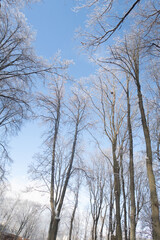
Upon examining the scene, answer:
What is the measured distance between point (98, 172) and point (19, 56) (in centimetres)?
1681

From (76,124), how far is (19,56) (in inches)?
234

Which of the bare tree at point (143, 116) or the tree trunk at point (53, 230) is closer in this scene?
the bare tree at point (143, 116)

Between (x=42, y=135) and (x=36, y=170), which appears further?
(x=42, y=135)

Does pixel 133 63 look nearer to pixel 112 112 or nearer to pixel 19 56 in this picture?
pixel 112 112

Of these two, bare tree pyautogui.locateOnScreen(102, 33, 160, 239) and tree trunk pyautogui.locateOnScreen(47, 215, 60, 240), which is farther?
tree trunk pyautogui.locateOnScreen(47, 215, 60, 240)

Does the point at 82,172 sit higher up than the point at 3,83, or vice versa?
the point at 3,83

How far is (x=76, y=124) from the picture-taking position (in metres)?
10.6

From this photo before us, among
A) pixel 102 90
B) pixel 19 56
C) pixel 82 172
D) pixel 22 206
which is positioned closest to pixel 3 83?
pixel 19 56

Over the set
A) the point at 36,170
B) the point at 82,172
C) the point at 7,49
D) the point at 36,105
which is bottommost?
the point at 36,170

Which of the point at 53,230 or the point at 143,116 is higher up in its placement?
the point at 143,116

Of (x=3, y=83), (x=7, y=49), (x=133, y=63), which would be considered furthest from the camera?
(x=133, y=63)

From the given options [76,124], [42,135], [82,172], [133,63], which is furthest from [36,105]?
[133,63]

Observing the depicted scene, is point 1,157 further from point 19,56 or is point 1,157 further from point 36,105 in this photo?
point 19,56

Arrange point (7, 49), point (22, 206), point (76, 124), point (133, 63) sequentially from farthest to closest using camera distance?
point (22, 206)
point (76, 124)
point (133, 63)
point (7, 49)
